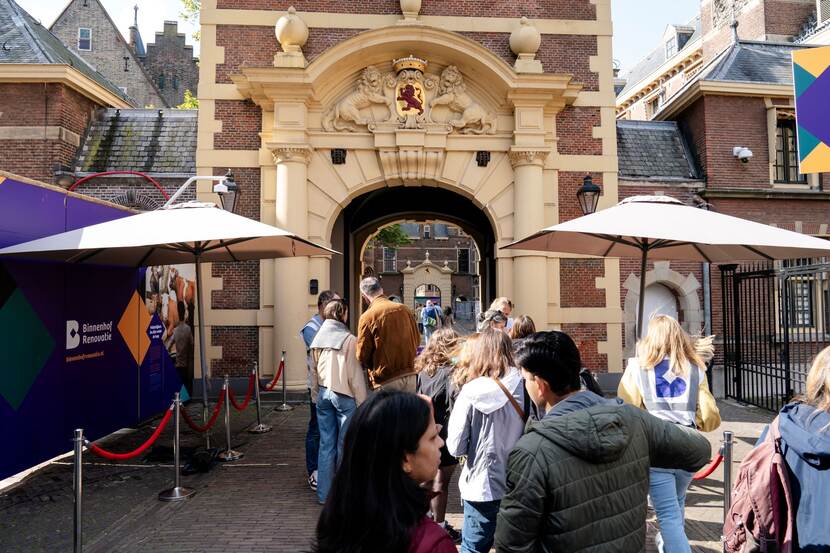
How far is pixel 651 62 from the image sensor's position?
124 feet

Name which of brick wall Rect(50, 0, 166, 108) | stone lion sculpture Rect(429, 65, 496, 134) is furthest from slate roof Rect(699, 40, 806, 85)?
brick wall Rect(50, 0, 166, 108)

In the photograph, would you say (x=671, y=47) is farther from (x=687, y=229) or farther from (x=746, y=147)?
(x=687, y=229)

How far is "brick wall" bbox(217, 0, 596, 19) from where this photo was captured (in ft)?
39.4

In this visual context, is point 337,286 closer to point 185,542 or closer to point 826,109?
point 185,542

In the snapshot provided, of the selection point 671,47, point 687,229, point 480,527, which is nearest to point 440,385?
point 480,527

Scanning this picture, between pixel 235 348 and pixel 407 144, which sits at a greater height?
pixel 407 144

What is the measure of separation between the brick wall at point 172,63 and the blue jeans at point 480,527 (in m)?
38.5

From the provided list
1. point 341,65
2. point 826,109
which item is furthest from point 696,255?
point 341,65

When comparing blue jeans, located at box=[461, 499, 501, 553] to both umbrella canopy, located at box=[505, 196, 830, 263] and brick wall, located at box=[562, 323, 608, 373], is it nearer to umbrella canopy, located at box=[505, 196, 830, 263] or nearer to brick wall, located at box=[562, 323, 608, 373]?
umbrella canopy, located at box=[505, 196, 830, 263]

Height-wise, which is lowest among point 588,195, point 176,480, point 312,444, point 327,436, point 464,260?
point 176,480

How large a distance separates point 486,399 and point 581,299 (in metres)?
9.20

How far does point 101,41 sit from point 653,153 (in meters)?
30.6

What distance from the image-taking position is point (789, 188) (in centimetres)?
1362

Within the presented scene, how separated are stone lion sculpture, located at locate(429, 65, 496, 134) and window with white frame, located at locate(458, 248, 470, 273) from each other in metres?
45.8
